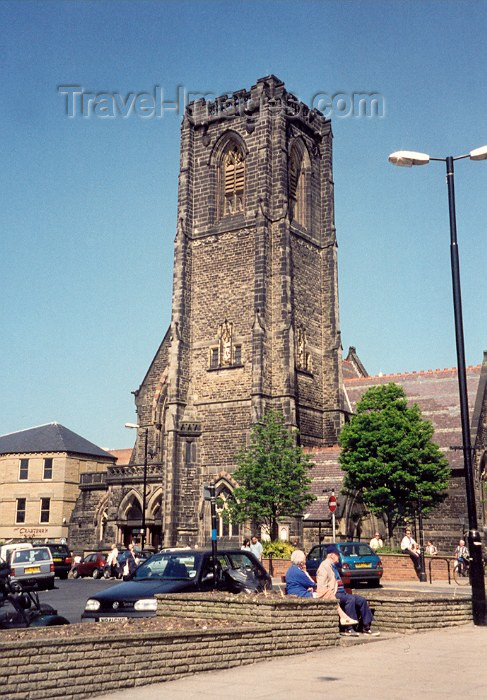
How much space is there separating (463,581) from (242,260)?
2177cm

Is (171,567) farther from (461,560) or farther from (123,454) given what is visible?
(123,454)

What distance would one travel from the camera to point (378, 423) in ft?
122

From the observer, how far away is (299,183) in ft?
157

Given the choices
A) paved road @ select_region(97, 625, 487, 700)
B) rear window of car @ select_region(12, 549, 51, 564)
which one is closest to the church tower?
rear window of car @ select_region(12, 549, 51, 564)

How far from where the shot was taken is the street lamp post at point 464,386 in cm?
1393

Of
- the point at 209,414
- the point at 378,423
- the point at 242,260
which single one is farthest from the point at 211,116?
the point at 378,423

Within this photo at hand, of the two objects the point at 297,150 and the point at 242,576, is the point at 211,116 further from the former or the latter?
the point at 242,576

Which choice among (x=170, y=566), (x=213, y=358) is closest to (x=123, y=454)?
(x=213, y=358)

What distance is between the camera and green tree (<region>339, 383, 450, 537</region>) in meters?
36.1

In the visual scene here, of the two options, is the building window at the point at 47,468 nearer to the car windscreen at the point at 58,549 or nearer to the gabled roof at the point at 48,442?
the gabled roof at the point at 48,442

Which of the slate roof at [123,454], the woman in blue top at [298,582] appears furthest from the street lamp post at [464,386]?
the slate roof at [123,454]

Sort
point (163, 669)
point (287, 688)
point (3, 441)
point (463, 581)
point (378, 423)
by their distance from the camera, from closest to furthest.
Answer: point (287, 688) < point (163, 669) < point (463, 581) < point (378, 423) < point (3, 441)

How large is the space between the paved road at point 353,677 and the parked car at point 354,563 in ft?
40.6

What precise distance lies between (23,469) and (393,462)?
29416 millimetres
